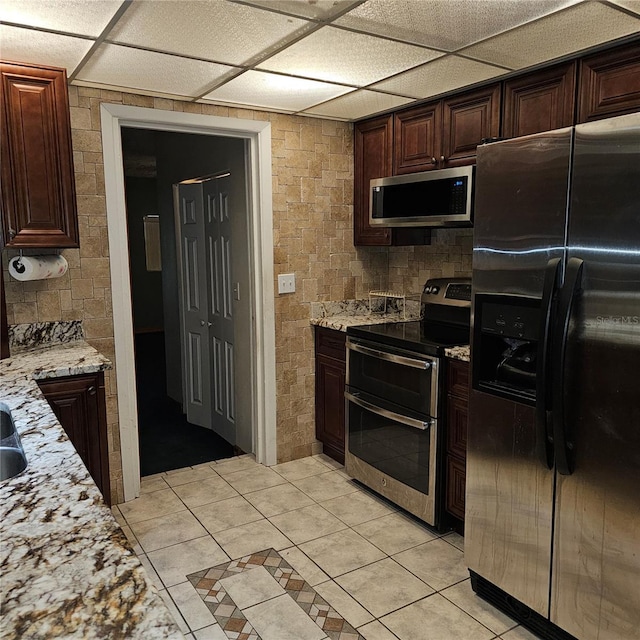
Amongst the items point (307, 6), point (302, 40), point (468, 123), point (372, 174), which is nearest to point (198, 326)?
point (372, 174)

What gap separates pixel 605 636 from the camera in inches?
70.2

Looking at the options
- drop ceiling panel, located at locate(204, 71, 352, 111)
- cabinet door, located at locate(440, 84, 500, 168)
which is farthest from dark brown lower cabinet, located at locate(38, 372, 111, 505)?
cabinet door, located at locate(440, 84, 500, 168)

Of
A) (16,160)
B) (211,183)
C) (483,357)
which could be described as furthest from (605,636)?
(211,183)

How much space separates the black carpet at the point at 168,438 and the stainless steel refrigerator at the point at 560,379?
217cm

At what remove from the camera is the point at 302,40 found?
213 cm

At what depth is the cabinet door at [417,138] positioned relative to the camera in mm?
3064

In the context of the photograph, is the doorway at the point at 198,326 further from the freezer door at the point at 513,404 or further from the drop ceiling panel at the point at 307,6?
the freezer door at the point at 513,404

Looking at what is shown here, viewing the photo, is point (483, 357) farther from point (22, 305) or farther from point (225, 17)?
point (22, 305)

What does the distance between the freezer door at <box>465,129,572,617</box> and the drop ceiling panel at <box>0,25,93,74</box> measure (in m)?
1.62

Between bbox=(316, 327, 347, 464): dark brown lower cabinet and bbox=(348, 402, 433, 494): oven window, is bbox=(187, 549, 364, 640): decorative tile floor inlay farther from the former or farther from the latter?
bbox=(316, 327, 347, 464): dark brown lower cabinet

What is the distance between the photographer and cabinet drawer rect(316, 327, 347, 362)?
11.3 feet

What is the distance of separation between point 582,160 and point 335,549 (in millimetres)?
1963

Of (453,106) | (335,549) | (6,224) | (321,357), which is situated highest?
(453,106)

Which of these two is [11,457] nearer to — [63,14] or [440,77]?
[63,14]
